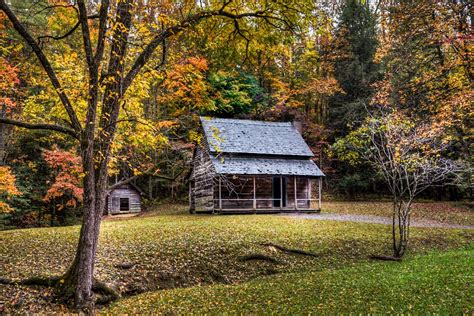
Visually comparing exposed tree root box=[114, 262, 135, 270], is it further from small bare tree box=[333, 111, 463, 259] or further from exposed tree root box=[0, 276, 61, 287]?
small bare tree box=[333, 111, 463, 259]

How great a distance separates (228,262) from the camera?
12.1 metres

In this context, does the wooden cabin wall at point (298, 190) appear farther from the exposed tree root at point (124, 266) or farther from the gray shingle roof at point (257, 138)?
the exposed tree root at point (124, 266)

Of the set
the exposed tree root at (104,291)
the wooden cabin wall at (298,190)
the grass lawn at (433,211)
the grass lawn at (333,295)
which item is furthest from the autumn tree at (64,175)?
the grass lawn at (433,211)

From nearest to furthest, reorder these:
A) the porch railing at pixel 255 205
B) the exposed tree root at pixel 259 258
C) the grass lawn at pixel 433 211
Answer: the exposed tree root at pixel 259 258 → the grass lawn at pixel 433 211 → the porch railing at pixel 255 205

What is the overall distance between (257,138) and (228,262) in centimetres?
1741

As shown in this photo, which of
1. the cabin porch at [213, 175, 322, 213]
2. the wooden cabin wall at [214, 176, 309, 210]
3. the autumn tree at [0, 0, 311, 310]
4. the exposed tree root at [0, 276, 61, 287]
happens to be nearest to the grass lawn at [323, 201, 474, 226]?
the cabin porch at [213, 175, 322, 213]

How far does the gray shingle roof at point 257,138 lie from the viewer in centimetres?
2695

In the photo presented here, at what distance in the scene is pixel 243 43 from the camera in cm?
997

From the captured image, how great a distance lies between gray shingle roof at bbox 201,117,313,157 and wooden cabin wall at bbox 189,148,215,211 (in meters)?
1.89

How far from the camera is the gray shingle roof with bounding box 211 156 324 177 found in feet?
81.7

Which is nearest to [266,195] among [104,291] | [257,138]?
[257,138]

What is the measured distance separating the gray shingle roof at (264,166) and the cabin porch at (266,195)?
58 cm

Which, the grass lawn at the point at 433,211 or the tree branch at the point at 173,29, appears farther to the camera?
the grass lawn at the point at 433,211

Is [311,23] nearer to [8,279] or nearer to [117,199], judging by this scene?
[8,279]
